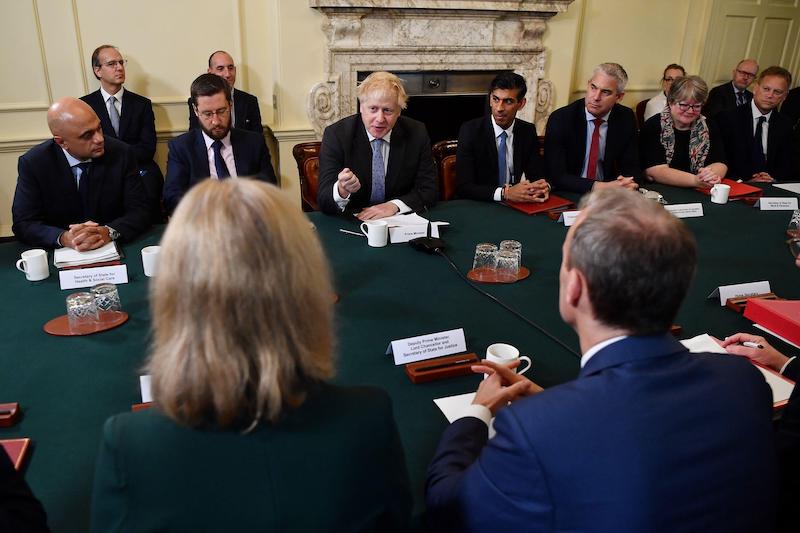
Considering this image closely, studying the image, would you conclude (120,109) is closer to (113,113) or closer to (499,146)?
(113,113)

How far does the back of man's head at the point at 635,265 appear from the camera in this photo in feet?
3.24

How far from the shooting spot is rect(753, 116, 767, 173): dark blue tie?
13.0ft

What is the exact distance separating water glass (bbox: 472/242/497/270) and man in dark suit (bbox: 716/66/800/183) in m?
2.65

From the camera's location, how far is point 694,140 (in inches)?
143

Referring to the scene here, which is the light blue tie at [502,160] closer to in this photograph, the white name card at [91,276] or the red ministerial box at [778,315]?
the red ministerial box at [778,315]

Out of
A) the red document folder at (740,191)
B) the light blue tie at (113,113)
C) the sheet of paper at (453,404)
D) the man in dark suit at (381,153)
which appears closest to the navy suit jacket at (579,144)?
the red document folder at (740,191)

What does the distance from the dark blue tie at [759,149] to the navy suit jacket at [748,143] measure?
0.02 m

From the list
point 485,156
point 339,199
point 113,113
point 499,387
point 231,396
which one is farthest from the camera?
point 113,113

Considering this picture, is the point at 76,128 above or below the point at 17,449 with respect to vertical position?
above

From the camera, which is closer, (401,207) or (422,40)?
(401,207)

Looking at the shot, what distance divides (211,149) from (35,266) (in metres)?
1.40

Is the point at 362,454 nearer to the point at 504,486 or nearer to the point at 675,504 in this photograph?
the point at 504,486

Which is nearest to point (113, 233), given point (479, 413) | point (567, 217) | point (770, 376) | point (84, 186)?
point (84, 186)

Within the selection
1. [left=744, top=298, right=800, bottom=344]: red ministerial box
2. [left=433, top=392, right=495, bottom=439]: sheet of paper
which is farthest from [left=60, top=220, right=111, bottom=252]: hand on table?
[left=744, top=298, right=800, bottom=344]: red ministerial box
